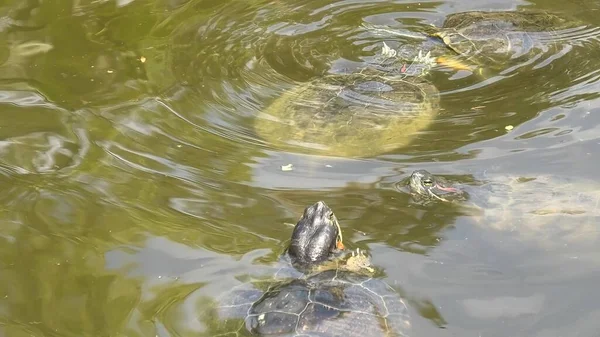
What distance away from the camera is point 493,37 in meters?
5.24

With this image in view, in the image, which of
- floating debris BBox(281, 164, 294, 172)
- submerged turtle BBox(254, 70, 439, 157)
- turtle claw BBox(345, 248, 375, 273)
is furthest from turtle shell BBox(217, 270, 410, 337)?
submerged turtle BBox(254, 70, 439, 157)

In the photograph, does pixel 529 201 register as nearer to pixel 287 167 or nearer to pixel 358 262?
pixel 358 262

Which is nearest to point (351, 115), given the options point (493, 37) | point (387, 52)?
point (387, 52)

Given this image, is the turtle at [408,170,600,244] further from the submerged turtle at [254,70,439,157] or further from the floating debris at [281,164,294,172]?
the floating debris at [281,164,294,172]

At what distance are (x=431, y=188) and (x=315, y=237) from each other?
0.71m

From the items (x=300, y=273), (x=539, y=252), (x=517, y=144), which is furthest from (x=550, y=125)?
(x=300, y=273)

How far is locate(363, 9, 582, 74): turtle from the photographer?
16.6 ft

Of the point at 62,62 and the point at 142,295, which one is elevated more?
the point at 62,62

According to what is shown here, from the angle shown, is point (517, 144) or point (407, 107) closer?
point (517, 144)

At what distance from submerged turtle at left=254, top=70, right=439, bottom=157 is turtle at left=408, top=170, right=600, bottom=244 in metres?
0.57

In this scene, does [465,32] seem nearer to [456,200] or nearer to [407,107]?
[407,107]

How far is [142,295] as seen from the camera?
3082 mm

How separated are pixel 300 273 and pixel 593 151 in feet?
6.04

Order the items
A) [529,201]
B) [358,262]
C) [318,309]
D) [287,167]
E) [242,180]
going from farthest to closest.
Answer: [287,167], [242,180], [529,201], [358,262], [318,309]
